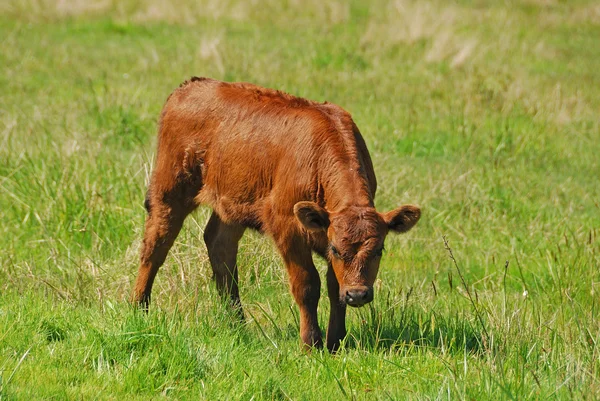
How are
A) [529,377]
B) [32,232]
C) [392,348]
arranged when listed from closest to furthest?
[529,377], [392,348], [32,232]

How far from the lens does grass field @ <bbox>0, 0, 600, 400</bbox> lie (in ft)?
19.6

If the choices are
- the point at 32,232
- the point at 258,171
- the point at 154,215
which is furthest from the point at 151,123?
the point at 258,171

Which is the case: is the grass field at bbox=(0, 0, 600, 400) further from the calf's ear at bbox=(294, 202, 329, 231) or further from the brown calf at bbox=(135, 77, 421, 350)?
the calf's ear at bbox=(294, 202, 329, 231)

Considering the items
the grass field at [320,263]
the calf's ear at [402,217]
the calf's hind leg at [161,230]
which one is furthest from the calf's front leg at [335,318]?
the calf's hind leg at [161,230]

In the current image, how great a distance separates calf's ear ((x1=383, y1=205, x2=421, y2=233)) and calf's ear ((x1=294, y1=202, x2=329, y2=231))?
1.29 ft

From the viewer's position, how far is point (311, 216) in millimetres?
6430

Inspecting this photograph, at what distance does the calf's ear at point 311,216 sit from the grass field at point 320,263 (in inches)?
30.3

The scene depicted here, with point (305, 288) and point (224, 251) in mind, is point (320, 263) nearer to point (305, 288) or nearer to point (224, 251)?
point (224, 251)

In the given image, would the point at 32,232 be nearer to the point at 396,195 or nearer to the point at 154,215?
the point at 154,215

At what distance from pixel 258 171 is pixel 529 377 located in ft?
7.94

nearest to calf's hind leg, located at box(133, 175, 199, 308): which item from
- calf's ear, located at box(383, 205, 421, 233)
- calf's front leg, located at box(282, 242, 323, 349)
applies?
calf's front leg, located at box(282, 242, 323, 349)

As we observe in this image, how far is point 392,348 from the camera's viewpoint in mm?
6465

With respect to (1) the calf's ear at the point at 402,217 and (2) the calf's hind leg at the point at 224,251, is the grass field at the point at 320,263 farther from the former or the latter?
(1) the calf's ear at the point at 402,217

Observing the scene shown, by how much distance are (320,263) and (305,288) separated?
5.53ft
